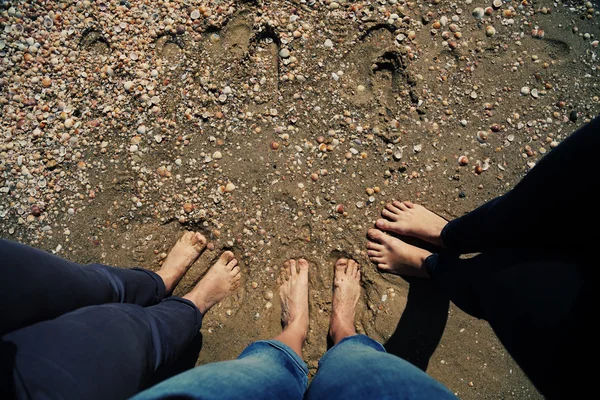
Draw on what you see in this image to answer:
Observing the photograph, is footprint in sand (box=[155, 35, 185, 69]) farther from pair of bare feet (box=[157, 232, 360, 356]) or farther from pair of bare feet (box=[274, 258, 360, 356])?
pair of bare feet (box=[274, 258, 360, 356])

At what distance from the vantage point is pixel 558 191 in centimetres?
130

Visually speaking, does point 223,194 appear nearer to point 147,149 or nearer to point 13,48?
point 147,149

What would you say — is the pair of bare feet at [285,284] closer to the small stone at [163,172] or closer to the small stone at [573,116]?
the small stone at [163,172]

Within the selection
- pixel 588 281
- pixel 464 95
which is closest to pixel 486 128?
pixel 464 95

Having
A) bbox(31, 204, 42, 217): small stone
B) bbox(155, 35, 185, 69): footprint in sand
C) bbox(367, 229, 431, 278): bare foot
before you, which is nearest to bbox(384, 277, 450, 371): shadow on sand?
bbox(367, 229, 431, 278): bare foot

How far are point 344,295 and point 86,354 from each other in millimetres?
1460

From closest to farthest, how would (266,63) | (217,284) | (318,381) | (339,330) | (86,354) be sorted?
(86,354) → (318,381) → (339,330) → (217,284) → (266,63)

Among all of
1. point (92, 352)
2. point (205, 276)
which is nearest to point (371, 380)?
point (92, 352)

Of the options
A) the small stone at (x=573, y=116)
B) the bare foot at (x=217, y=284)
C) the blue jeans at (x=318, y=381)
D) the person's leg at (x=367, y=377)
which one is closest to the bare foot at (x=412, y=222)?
the person's leg at (x=367, y=377)

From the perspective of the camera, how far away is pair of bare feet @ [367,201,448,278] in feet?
7.25

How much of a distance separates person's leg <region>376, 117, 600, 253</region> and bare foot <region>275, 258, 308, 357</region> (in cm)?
107

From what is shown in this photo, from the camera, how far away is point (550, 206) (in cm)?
133

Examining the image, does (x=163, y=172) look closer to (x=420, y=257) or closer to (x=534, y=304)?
(x=420, y=257)

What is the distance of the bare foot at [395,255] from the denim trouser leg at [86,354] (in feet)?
4.43
